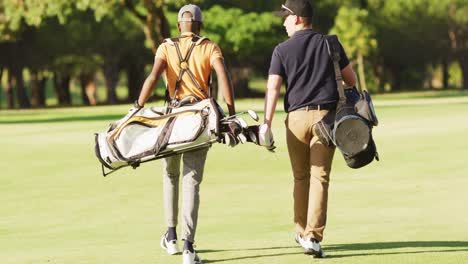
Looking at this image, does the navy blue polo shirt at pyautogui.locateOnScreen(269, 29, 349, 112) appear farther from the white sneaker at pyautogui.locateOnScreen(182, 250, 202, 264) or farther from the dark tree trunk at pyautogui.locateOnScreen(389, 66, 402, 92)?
the dark tree trunk at pyautogui.locateOnScreen(389, 66, 402, 92)

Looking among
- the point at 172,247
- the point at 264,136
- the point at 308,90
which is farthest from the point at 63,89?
the point at 264,136

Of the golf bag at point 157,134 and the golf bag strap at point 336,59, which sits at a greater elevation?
the golf bag strap at point 336,59

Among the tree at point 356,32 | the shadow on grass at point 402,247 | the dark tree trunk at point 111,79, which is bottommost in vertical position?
the dark tree trunk at point 111,79

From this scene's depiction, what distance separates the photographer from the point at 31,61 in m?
82.2

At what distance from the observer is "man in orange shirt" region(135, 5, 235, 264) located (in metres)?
9.82

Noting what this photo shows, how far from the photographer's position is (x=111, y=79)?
88312mm

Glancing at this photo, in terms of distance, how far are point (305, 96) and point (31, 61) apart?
2893 inches

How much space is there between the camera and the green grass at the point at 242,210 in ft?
34.8

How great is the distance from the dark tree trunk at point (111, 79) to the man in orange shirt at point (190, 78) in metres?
76.4

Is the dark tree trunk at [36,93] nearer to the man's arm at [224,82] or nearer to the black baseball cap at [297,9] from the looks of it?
the black baseball cap at [297,9]

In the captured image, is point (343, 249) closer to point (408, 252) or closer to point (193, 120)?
point (408, 252)

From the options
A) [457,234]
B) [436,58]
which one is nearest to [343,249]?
[457,234]

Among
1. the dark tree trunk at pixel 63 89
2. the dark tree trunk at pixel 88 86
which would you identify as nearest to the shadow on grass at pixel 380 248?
the dark tree trunk at pixel 88 86

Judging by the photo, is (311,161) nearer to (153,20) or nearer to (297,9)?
(297,9)
